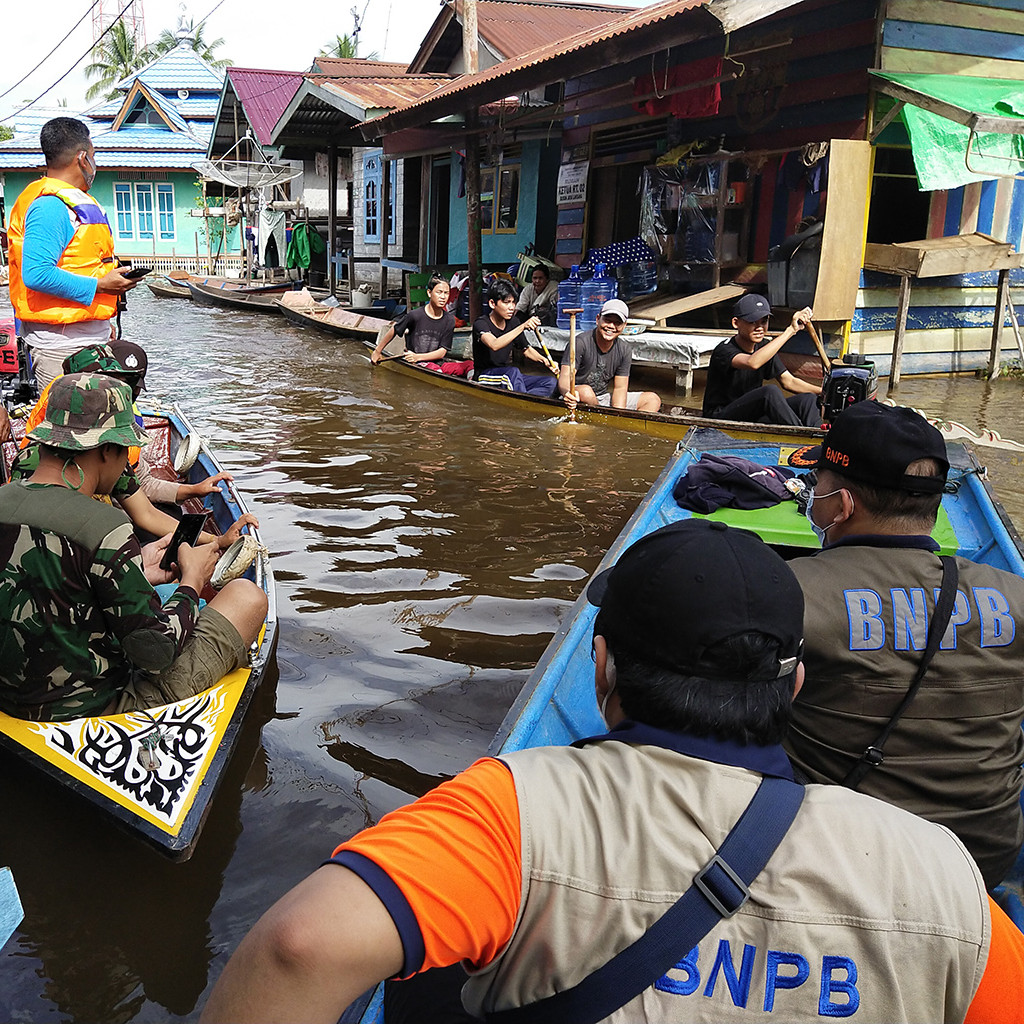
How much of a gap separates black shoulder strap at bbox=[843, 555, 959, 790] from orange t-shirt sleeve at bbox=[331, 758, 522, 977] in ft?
4.01

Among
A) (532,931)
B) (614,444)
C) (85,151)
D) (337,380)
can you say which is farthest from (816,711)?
(337,380)

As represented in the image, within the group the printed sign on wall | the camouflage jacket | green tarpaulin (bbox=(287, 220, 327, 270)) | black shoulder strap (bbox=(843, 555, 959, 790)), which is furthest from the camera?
green tarpaulin (bbox=(287, 220, 327, 270))

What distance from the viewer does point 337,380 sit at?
490 inches

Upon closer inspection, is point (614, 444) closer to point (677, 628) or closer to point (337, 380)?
point (337, 380)

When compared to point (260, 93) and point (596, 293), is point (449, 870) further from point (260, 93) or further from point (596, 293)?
point (260, 93)

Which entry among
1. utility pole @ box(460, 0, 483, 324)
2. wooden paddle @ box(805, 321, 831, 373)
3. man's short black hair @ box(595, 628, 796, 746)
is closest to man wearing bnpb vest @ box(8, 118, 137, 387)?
man's short black hair @ box(595, 628, 796, 746)

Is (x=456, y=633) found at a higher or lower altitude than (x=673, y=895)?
lower

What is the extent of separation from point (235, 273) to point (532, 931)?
3377 centimetres

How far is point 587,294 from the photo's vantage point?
39.9 ft

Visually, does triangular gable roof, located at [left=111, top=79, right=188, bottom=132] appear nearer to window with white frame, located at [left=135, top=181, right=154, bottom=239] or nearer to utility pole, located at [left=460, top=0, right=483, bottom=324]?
window with white frame, located at [left=135, top=181, right=154, bottom=239]

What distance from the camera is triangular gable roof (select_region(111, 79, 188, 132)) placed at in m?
32.5

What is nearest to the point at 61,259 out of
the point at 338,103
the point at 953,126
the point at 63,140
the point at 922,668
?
the point at 63,140

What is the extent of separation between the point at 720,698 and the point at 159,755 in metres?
2.11

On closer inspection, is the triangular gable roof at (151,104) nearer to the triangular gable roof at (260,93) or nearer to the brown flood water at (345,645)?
the triangular gable roof at (260,93)
